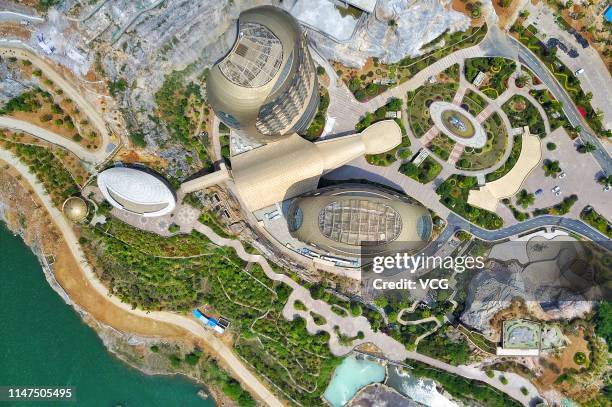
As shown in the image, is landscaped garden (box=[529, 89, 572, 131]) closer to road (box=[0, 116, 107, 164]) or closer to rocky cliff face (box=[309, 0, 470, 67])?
rocky cliff face (box=[309, 0, 470, 67])

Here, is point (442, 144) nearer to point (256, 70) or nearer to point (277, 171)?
point (277, 171)

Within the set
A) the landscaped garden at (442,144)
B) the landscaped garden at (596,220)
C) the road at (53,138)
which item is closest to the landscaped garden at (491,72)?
the landscaped garden at (442,144)

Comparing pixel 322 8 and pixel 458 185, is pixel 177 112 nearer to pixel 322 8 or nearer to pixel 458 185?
pixel 322 8

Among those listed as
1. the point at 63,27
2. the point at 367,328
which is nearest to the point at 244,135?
the point at 63,27

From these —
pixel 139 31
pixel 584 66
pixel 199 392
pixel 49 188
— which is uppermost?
pixel 584 66

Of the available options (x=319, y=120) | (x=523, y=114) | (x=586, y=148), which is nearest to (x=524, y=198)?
(x=586, y=148)

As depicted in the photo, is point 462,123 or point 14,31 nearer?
Result: point 14,31

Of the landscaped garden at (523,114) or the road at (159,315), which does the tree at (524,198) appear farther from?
the road at (159,315)
